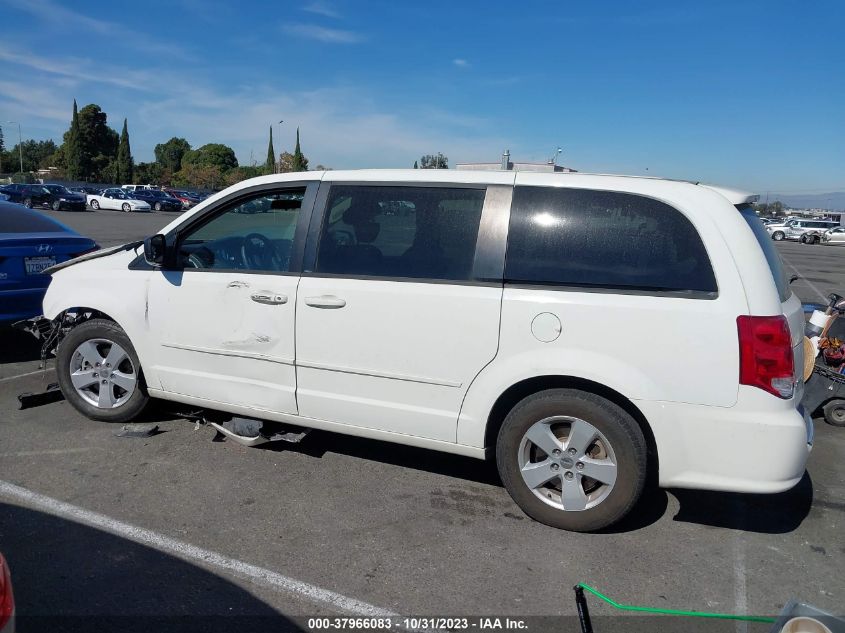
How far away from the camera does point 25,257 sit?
6.23 m

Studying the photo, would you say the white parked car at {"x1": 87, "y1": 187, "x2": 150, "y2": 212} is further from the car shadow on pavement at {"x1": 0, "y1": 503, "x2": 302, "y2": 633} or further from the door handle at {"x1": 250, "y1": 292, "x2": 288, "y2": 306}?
the car shadow on pavement at {"x1": 0, "y1": 503, "x2": 302, "y2": 633}

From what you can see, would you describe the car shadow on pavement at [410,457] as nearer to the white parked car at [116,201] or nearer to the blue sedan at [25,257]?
the blue sedan at [25,257]

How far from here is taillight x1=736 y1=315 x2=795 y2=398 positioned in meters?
3.12

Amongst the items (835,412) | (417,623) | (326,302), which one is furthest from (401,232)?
(835,412)

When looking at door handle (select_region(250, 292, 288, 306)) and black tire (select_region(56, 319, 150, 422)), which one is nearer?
door handle (select_region(250, 292, 288, 306))

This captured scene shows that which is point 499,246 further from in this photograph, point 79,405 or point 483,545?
point 79,405

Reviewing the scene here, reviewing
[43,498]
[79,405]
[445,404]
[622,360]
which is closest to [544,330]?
[622,360]

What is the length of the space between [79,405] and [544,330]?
3525mm

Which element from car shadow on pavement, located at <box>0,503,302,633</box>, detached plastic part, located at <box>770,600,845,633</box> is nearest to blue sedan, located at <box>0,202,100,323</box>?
car shadow on pavement, located at <box>0,503,302,633</box>

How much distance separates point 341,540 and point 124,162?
3627 inches

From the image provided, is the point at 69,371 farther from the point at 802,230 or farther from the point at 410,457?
the point at 802,230

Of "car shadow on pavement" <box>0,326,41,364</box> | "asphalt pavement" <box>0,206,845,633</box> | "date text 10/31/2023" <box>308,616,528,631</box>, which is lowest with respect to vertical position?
"date text 10/31/2023" <box>308,616,528,631</box>

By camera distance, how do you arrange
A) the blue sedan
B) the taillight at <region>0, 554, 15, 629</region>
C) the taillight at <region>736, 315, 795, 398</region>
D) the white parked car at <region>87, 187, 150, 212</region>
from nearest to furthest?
1. the taillight at <region>0, 554, 15, 629</region>
2. the taillight at <region>736, 315, 795, 398</region>
3. the blue sedan
4. the white parked car at <region>87, 187, 150, 212</region>

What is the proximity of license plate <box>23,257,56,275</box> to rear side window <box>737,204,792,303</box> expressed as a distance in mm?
6007
